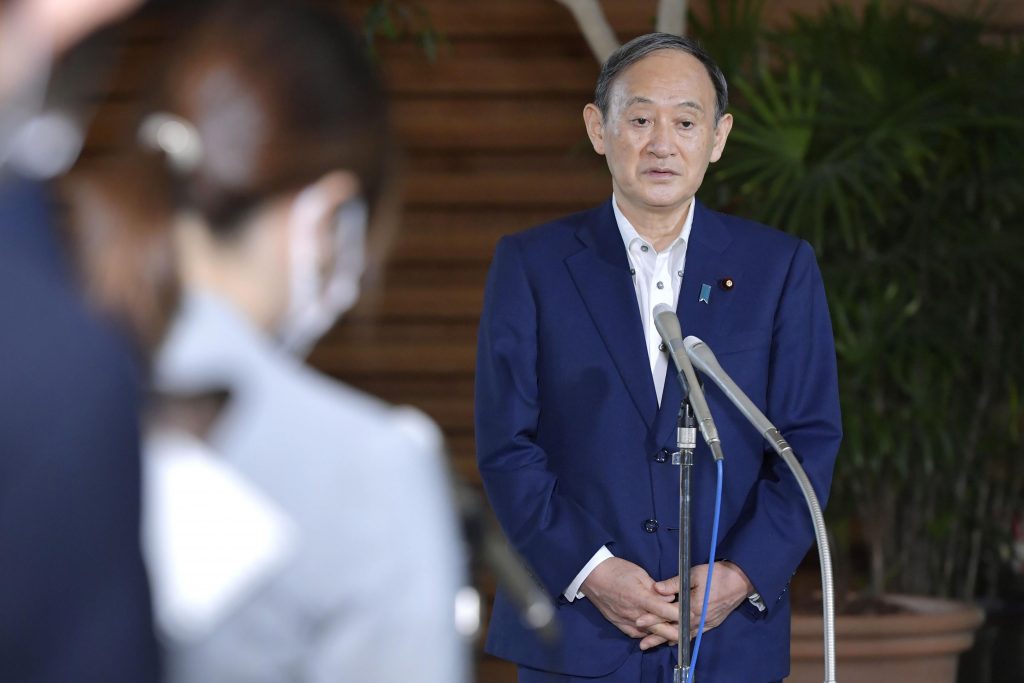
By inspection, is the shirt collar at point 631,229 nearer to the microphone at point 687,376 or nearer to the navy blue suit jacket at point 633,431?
the navy blue suit jacket at point 633,431

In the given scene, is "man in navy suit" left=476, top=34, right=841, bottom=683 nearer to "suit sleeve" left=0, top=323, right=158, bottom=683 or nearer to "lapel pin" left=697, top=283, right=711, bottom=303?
"lapel pin" left=697, top=283, right=711, bottom=303

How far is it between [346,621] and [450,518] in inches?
3.4

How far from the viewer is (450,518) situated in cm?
83

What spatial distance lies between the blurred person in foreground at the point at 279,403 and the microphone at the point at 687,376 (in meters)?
0.99

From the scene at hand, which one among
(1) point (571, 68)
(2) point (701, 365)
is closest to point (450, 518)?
(2) point (701, 365)

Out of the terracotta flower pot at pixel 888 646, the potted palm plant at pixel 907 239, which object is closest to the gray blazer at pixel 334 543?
the terracotta flower pot at pixel 888 646

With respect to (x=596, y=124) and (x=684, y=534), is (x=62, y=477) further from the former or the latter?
(x=596, y=124)

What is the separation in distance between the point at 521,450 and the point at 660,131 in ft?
1.84

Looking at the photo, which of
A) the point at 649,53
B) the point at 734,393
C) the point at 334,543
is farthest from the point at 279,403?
the point at 649,53

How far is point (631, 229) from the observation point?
2318 millimetres

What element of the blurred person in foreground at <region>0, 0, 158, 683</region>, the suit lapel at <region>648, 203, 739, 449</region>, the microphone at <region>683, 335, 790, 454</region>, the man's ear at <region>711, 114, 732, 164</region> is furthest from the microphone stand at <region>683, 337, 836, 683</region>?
the blurred person in foreground at <region>0, 0, 158, 683</region>

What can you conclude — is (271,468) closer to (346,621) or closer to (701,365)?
(346,621)

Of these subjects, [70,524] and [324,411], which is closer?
[70,524]

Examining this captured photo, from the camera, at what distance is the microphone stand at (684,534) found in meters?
1.83
